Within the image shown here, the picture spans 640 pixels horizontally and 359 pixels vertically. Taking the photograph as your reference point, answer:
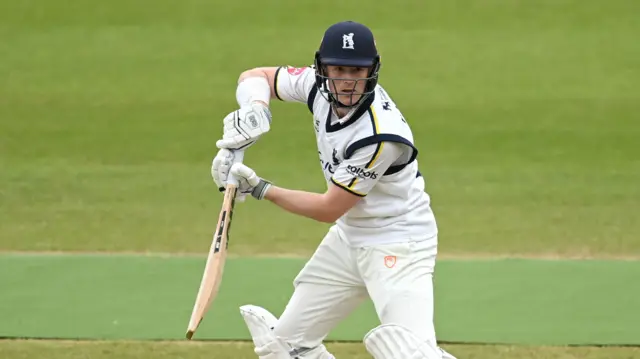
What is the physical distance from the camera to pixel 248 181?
5457 mm

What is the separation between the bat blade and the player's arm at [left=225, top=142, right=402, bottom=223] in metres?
0.13

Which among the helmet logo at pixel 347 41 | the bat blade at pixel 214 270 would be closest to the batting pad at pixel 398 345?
the bat blade at pixel 214 270

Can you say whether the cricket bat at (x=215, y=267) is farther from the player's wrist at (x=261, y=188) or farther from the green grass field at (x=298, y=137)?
the green grass field at (x=298, y=137)

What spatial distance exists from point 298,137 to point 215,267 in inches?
260

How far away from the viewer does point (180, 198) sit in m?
10.3

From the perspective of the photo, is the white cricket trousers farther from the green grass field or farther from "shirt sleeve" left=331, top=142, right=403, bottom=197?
the green grass field

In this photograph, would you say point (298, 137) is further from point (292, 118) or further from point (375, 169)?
point (375, 169)

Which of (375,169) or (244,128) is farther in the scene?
(244,128)

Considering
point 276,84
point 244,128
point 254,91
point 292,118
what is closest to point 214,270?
point 244,128

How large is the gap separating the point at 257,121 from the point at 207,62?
8.36 m

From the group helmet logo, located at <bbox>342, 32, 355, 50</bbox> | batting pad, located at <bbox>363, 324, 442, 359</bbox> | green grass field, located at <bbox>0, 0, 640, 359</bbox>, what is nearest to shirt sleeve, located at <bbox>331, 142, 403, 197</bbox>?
helmet logo, located at <bbox>342, 32, 355, 50</bbox>

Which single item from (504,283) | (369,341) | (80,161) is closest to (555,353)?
(504,283)

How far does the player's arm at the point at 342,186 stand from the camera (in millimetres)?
5340

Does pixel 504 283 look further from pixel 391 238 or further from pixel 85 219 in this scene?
pixel 85 219
